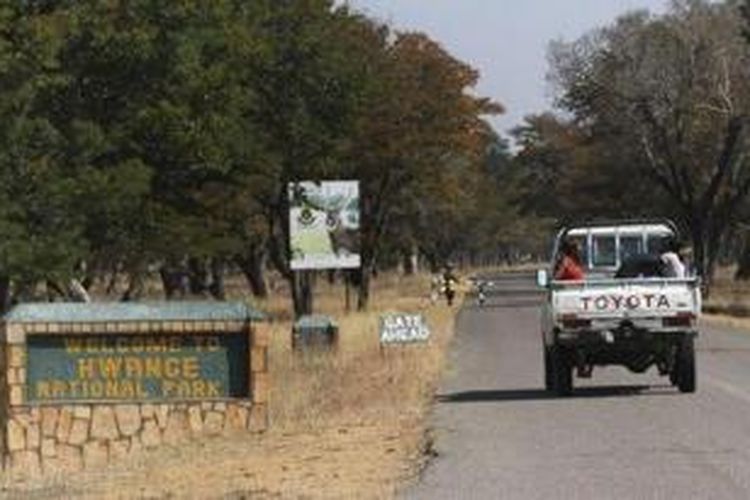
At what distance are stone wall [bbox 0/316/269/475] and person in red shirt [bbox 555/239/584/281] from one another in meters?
4.00

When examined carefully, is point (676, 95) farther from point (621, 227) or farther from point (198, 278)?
point (621, 227)

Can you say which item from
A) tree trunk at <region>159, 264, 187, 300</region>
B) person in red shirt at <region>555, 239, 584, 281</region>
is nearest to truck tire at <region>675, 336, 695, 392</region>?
person in red shirt at <region>555, 239, 584, 281</region>

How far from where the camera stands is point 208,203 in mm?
41438

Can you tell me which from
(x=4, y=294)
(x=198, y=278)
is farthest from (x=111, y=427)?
(x=198, y=278)

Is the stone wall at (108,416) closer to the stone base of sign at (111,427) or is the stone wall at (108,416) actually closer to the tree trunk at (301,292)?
the stone base of sign at (111,427)

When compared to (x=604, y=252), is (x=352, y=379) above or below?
below

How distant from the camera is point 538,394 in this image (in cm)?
2206

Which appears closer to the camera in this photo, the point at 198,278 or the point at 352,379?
the point at 352,379

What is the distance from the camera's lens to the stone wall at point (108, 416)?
19.3 m

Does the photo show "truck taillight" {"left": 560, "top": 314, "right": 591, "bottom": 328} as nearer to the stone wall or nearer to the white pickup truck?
the white pickup truck

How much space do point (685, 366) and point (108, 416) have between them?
23.5 ft

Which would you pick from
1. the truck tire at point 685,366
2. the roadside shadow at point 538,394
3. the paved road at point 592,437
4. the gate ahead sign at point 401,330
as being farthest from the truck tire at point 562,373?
the gate ahead sign at point 401,330

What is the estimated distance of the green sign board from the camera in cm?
1978

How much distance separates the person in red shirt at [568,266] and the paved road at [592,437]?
1533mm
